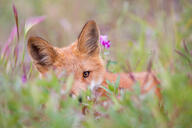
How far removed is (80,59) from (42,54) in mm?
530

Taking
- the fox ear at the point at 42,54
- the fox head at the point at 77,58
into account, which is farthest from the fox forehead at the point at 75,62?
the fox ear at the point at 42,54

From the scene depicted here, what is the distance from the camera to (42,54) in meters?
3.34

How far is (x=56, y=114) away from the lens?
5.28ft

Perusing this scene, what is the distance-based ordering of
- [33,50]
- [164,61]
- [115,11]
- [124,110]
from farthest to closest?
1. [115,11]
2. [164,61]
3. [33,50]
4. [124,110]

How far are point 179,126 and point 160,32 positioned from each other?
3545mm

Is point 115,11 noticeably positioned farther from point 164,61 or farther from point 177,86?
point 177,86

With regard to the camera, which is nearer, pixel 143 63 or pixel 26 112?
pixel 26 112

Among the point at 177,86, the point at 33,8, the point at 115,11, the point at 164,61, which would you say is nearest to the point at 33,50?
the point at 177,86

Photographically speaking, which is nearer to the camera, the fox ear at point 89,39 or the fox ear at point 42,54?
the fox ear at point 42,54

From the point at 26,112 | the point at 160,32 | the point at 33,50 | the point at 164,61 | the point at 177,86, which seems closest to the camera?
the point at 177,86

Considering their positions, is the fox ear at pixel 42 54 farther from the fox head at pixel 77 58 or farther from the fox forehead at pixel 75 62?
the fox forehead at pixel 75 62

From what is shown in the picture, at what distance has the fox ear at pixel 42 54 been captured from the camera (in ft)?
10.5

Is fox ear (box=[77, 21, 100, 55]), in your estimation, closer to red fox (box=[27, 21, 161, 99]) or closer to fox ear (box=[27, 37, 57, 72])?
red fox (box=[27, 21, 161, 99])

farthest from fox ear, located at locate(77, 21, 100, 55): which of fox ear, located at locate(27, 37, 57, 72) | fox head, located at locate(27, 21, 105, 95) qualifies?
fox ear, located at locate(27, 37, 57, 72)
